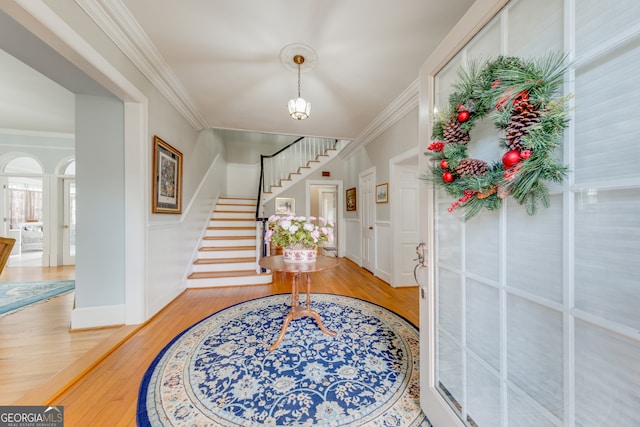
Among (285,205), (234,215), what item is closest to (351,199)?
(285,205)

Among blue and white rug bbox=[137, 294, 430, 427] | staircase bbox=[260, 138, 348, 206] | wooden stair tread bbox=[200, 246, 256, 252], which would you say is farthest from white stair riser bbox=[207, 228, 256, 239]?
blue and white rug bbox=[137, 294, 430, 427]

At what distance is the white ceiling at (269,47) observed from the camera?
1.72 meters

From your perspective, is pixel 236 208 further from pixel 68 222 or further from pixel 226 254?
pixel 68 222

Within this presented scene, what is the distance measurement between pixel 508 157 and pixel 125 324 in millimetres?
3272

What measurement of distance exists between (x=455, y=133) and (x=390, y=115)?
2742 mm

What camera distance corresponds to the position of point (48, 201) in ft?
14.5

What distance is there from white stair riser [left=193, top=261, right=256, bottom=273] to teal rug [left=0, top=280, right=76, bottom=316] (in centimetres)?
169

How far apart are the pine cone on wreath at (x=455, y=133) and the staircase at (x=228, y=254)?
11.0ft

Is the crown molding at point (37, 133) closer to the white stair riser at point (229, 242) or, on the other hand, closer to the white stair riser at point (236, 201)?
the white stair riser at point (236, 201)

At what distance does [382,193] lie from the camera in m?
3.88

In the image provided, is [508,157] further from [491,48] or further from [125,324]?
[125,324]

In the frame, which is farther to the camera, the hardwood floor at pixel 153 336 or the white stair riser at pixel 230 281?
the white stair riser at pixel 230 281

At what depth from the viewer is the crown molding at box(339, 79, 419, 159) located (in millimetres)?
2838

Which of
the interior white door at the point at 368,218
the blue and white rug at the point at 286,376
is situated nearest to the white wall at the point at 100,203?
the blue and white rug at the point at 286,376
